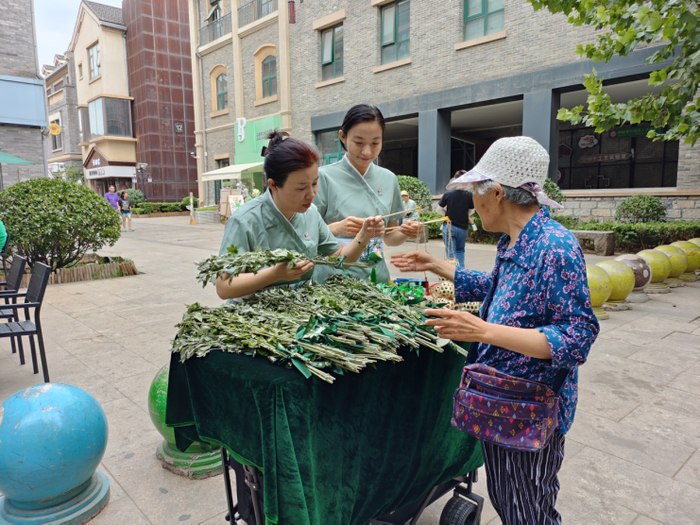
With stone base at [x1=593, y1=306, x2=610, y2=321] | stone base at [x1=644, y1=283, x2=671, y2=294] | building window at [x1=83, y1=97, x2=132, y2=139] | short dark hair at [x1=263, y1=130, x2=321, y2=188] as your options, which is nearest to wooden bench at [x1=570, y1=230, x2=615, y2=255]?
stone base at [x1=644, y1=283, x2=671, y2=294]

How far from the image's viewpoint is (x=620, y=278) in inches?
249

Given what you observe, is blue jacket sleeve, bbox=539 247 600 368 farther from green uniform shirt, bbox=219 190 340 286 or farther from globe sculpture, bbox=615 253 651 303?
globe sculpture, bbox=615 253 651 303

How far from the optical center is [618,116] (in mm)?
6785

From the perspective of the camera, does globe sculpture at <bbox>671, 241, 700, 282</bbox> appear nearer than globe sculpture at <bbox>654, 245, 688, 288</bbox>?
No

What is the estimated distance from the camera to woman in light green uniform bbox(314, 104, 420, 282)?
263cm

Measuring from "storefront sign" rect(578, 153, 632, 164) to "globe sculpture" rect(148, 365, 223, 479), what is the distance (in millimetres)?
21954

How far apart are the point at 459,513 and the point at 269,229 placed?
5.37 ft

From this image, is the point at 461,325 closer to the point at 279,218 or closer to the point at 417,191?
the point at 279,218

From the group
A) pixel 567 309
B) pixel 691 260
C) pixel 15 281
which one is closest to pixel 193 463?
pixel 567 309

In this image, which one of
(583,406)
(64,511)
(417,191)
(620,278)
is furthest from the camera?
(417,191)

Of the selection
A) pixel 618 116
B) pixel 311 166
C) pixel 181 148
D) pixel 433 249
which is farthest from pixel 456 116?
pixel 181 148

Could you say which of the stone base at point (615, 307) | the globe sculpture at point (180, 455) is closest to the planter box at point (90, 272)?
the globe sculpture at point (180, 455)

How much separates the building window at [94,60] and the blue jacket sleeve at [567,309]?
40.7m

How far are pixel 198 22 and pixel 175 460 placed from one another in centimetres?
2824
